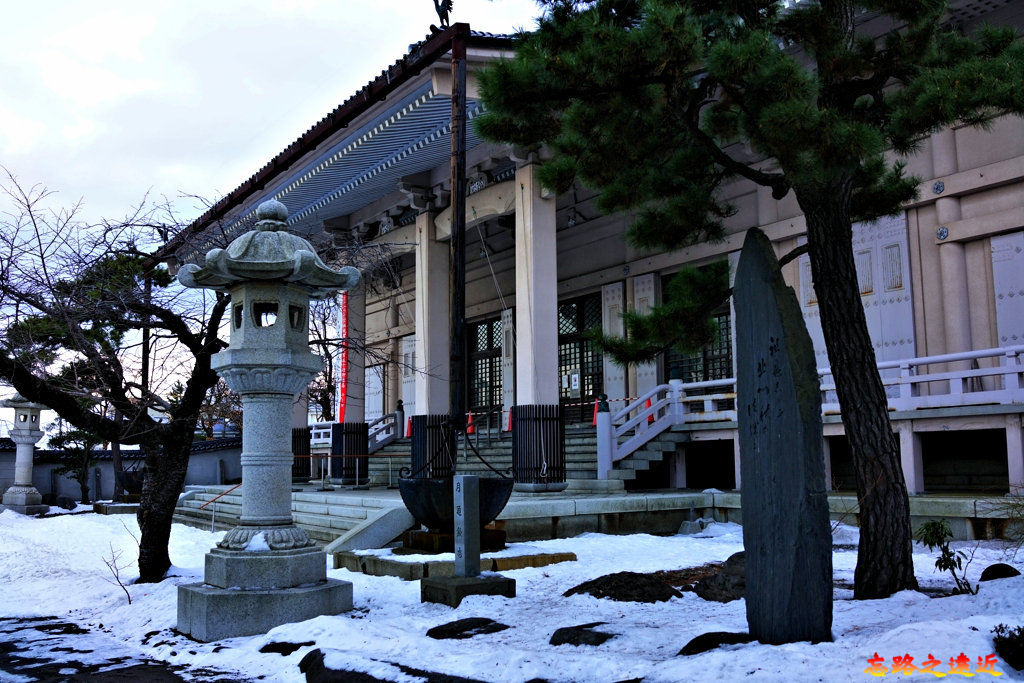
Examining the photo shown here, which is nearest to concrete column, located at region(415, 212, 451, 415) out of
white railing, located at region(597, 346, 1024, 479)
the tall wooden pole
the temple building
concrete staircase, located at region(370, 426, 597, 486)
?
the temple building

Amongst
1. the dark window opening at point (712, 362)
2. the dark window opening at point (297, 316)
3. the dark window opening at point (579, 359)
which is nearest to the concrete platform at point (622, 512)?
the dark window opening at point (297, 316)

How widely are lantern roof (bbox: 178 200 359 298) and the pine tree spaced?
78.4 inches

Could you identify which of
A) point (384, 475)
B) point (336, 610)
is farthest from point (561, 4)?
point (384, 475)

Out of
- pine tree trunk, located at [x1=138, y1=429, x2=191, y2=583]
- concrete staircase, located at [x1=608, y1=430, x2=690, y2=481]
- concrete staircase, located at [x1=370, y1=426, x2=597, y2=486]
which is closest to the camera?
pine tree trunk, located at [x1=138, y1=429, x2=191, y2=583]

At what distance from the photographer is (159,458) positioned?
31.2ft

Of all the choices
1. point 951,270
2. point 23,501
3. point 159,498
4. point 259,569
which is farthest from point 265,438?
point 23,501

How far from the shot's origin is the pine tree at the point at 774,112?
6.39 metres

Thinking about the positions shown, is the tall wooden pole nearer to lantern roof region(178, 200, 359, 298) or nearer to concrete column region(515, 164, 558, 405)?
lantern roof region(178, 200, 359, 298)

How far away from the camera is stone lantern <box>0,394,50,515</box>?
21.8 m

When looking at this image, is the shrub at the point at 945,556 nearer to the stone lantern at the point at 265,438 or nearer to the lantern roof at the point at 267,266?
the stone lantern at the point at 265,438

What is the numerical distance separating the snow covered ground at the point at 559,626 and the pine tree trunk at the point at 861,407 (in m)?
0.30

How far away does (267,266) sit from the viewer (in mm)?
7738

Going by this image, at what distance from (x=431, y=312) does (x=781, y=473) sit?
1480cm

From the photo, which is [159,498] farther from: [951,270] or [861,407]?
[951,270]
